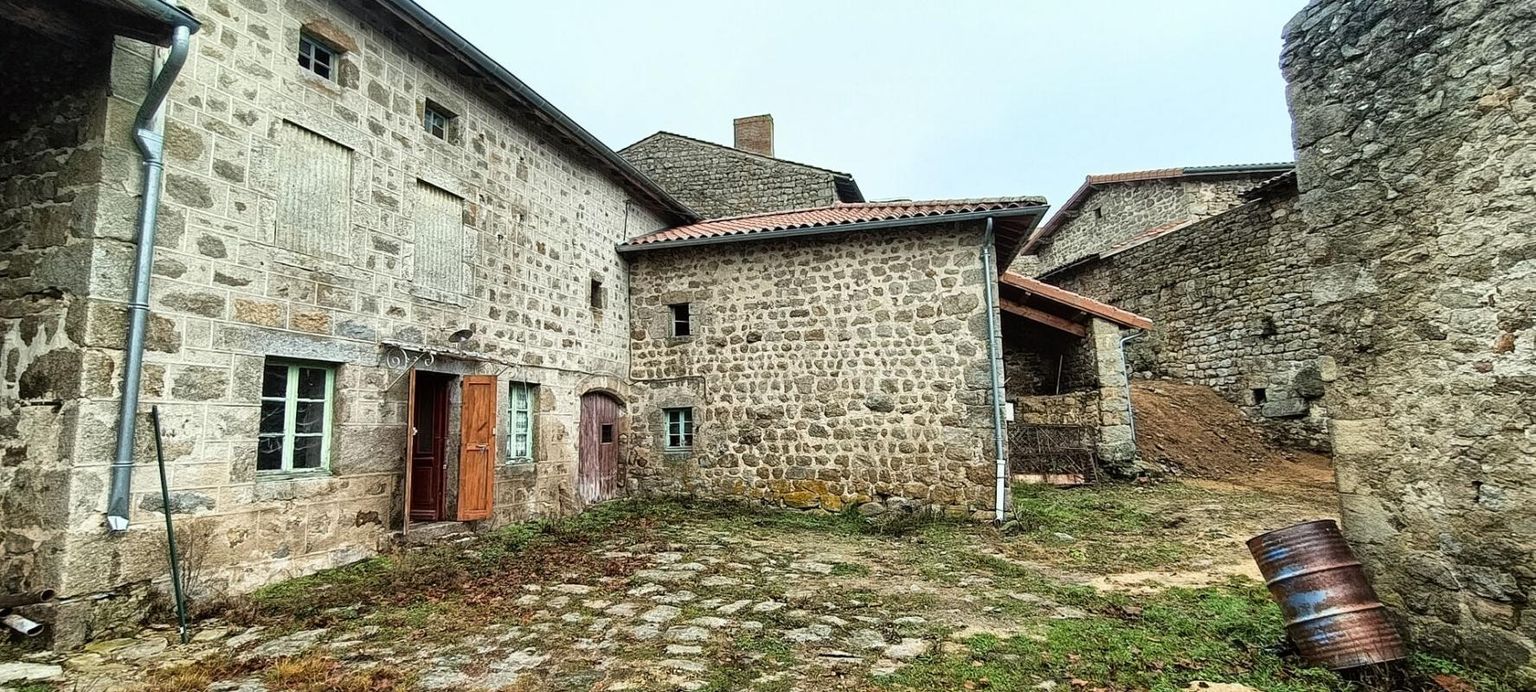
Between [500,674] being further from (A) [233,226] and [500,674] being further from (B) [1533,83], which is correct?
(B) [1533,83]

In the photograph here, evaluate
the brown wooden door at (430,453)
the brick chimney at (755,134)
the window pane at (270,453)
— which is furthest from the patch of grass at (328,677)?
the brick chimney at (755,134)

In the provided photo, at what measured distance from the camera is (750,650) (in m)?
4.01

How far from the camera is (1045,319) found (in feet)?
36.2

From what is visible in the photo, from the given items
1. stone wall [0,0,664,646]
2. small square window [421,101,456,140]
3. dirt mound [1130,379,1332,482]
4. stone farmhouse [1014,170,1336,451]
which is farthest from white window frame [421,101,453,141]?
stone farmhouse [1014,170,1336,451]

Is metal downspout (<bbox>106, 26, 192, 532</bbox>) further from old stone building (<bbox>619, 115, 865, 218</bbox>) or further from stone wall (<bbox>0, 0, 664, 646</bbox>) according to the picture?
old stone building (<bbox>619, 115, 865, 218</bbox>)

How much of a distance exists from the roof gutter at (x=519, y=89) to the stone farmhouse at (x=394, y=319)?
37 millimetres

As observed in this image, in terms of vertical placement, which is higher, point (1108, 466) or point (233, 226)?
point (233, 226)

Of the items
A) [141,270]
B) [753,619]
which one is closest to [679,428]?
[753,619]

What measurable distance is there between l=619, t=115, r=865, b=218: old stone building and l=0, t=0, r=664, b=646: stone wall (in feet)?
22.0

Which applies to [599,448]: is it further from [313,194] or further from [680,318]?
[313,194]

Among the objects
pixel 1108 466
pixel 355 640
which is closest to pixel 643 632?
pixel 355 640

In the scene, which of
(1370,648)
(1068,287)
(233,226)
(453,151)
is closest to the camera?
(1370,648)

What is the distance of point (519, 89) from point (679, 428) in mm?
4961

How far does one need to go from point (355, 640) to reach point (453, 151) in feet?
16.3
